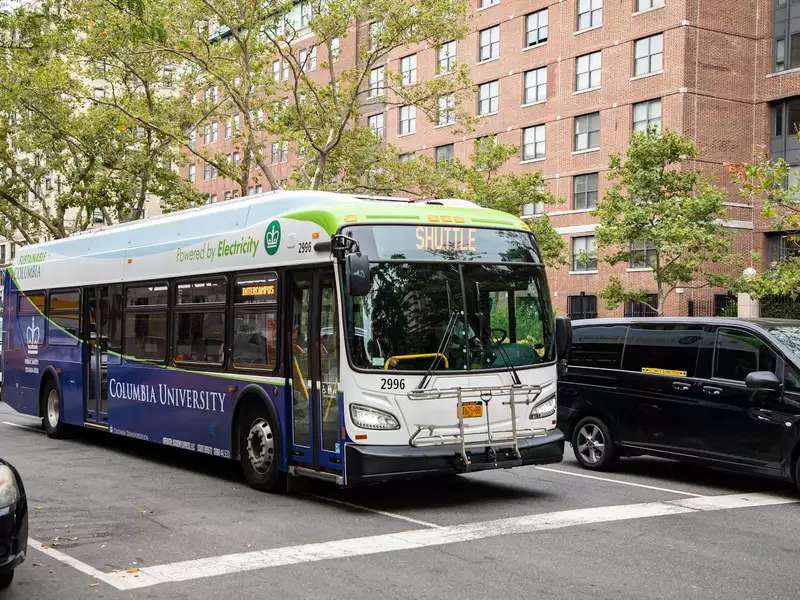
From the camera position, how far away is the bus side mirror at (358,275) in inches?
365

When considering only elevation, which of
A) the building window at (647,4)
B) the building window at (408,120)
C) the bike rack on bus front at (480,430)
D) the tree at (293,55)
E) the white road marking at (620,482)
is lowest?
the white road marking at (620,482)

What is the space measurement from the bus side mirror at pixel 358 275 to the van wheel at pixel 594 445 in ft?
16.1

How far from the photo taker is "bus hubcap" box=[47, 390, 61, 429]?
16.7m

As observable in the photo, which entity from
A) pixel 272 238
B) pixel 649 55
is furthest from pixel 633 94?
pixel 272 238

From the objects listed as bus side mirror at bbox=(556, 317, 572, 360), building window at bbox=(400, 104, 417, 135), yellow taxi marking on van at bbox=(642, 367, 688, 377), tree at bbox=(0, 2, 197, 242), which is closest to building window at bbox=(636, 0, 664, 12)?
building window at bbox=(400, 104, 417, 135)

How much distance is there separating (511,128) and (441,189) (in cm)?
1697

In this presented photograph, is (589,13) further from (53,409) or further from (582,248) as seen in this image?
(53,409)

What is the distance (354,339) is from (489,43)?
43.0m

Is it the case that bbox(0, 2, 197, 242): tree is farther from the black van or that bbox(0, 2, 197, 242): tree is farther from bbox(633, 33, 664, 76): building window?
bbox(633, 33, 664, 76): building window

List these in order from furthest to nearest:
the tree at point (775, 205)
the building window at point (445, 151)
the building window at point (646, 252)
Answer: the building window at point (445, 151) → the building window at point (646, 252) → the tree at point (775, 205)

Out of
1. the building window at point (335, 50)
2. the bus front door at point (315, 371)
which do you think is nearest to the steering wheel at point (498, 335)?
the bus front door at point (315, 371)

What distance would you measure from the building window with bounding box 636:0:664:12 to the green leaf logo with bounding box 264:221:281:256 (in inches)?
1375

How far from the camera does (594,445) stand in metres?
13.2

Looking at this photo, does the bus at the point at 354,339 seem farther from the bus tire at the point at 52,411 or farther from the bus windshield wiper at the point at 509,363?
the bus tire at the point at 52,411
